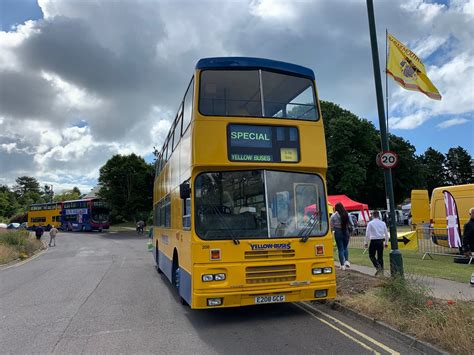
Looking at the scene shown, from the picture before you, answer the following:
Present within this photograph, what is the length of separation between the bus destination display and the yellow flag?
3.83 m

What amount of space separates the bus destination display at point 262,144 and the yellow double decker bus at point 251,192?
0.06ft

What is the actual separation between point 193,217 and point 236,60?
2.97 metres

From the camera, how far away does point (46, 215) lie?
58094 millimetres

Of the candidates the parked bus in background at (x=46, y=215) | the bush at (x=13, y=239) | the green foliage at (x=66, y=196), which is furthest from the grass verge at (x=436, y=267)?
the green foliage at (x=66, y=196)

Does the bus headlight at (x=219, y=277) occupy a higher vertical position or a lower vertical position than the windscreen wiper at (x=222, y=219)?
lower

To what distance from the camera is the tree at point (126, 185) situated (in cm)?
5025

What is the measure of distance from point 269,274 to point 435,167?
267ft

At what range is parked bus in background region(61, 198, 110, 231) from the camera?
50.2 m

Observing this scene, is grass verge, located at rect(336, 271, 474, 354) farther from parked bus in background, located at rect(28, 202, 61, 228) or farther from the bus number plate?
parked bus in background, located at rect(28, 202, 61, 228)

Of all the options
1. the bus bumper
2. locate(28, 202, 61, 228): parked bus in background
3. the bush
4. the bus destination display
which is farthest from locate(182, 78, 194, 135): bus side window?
locate(28, 202, 61, 228): parked bus in background

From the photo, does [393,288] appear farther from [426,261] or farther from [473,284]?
[426,261]

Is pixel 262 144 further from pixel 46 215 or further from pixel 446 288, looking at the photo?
pixel 46 215

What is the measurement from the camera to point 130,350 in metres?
5.41

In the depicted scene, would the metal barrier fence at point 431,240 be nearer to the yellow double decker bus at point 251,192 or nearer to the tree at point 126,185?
the yellow double decker bus at point 251,192
